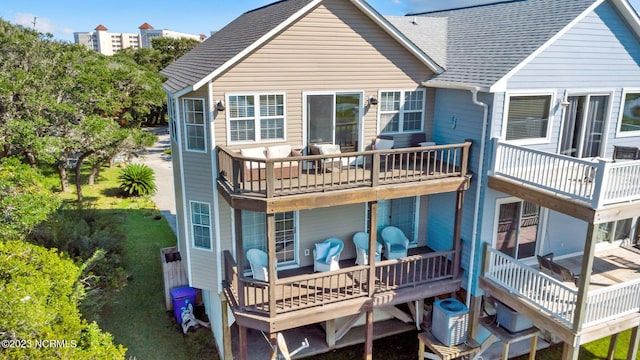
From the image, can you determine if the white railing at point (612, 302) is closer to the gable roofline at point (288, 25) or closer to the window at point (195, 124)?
the gable roofline at point (288, 25)

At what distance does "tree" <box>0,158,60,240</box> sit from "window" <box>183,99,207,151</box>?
3.99 metres

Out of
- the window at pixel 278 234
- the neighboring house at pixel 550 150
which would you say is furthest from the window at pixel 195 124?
the neighboring house at pixel 550 150

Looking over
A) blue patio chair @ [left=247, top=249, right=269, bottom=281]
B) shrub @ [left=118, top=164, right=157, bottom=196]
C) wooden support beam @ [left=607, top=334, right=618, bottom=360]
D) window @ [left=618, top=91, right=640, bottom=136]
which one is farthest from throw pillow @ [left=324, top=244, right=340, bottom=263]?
shrub @ [left=118, top=164, right=157, bottom=196]

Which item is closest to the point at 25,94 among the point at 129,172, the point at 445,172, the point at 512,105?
the point at 129,172

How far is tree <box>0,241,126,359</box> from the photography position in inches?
283

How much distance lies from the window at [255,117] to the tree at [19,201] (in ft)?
16.9

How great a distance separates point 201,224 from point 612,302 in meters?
9.99

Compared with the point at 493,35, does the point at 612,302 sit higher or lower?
lower

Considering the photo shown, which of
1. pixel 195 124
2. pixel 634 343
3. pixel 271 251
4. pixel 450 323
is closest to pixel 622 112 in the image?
pixel 634 343

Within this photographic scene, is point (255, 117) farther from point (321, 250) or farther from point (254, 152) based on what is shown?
point (321, 250)

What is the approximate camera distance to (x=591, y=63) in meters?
11.2

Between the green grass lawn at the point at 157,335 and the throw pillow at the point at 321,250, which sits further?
the green grass lawn at the point at 157,335

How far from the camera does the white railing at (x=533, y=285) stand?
931 cm

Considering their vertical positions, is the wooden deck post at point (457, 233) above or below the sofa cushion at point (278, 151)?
below
